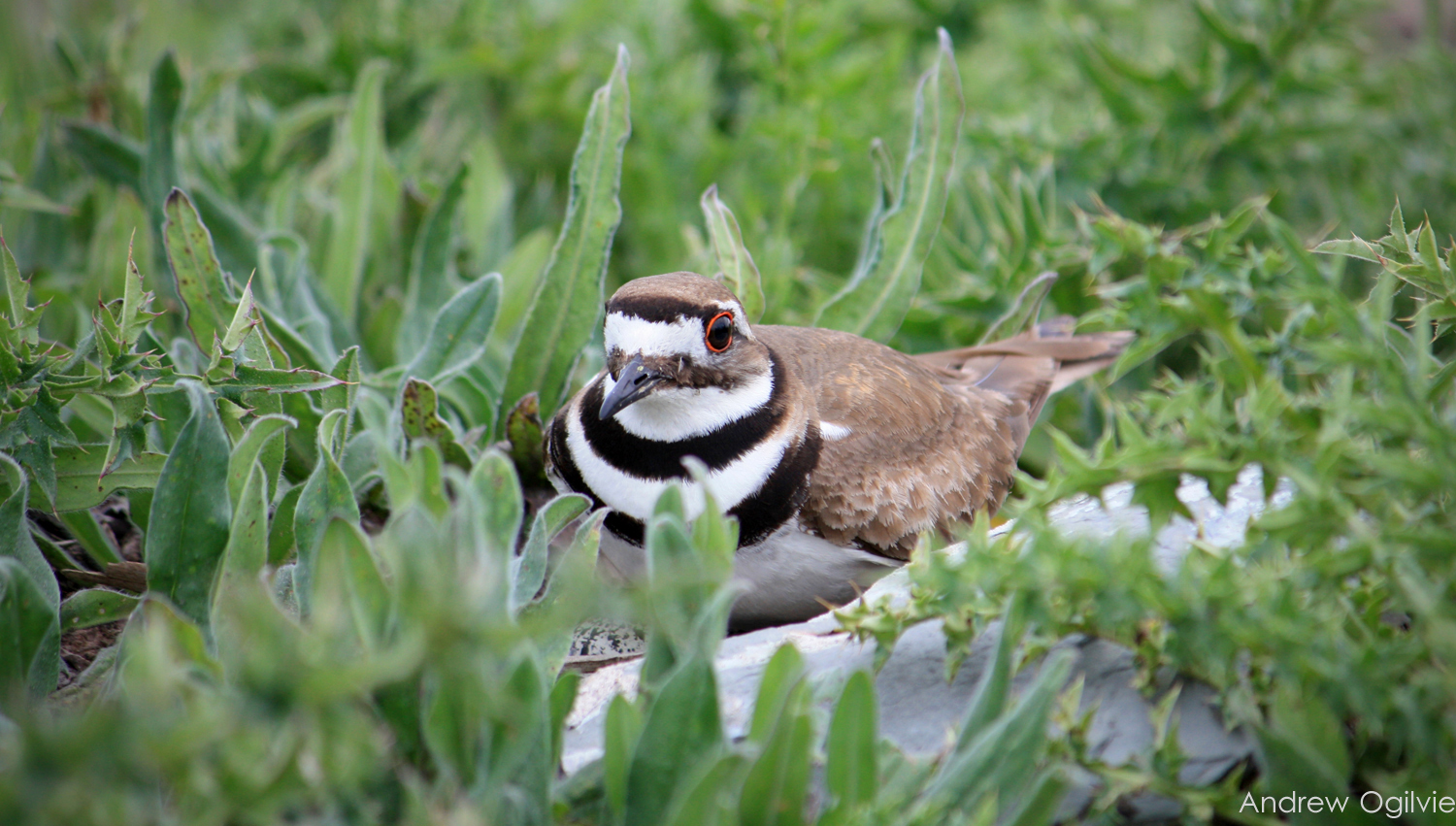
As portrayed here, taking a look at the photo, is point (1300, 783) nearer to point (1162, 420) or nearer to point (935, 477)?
point (1162, 420)

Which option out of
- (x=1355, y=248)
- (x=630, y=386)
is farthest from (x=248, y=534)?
(x=1355, y=248)

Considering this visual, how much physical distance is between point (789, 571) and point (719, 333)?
702mm

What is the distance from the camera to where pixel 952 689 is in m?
2.15

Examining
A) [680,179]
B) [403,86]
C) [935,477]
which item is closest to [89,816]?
[935,477]

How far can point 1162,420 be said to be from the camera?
1890mm

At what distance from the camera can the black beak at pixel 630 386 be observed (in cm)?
266

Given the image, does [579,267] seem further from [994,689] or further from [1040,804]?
[1040,804]

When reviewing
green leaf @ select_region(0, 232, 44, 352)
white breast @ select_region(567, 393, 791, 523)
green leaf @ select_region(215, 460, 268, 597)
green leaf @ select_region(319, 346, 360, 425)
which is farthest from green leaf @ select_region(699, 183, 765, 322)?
green leaf @ select_region(0, 232, 44, 352)

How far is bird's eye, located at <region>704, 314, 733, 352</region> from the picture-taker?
2883 millimetres

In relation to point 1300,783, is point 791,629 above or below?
below

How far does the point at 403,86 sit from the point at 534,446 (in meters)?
2.87

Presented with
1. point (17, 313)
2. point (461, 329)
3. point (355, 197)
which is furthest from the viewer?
point (355, 197)

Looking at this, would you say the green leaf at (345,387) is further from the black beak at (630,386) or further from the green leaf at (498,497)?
the green leaf at (498,497)

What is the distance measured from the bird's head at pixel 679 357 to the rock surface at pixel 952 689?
0.71 meters
